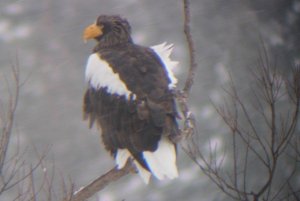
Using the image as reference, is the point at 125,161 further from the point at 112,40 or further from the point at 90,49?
the point at 90,49

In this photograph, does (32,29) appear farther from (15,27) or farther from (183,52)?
(183,52)

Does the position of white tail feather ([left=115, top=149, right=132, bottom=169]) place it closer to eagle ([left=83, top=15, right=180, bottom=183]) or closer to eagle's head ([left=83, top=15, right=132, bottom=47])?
eagle ([left=83, top=15, right=180, bottom=183])

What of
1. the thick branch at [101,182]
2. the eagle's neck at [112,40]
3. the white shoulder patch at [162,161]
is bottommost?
the white shoulder patch at [162,161]

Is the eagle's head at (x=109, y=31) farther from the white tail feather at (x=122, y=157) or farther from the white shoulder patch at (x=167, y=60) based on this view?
the white tail feather at (x=122, y=157)

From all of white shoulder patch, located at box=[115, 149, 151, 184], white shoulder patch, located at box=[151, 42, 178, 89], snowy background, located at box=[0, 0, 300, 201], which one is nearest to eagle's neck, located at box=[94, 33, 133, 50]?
white shoulder patch, located at box=[151, 42, 178, 89]

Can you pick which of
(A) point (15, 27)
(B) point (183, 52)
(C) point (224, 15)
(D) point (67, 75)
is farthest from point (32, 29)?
(C) point (224, 15)

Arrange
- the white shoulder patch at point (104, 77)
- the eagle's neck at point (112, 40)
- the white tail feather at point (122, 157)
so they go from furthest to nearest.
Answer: the eagle's neck at point (112, 40) → the white shoulder patch at point (104, 77) → the white tail feather at point (122, 157)

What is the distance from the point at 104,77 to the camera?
2.54 meters

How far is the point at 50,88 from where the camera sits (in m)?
4.00

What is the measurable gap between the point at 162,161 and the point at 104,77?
496mm

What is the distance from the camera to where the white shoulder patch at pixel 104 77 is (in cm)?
249

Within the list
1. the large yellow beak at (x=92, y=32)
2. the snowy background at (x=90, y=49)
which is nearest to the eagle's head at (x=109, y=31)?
the large yellow beak at (x=92, y=32)

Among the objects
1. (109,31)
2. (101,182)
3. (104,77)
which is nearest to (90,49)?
(109,31)

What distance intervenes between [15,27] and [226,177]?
191 cm
